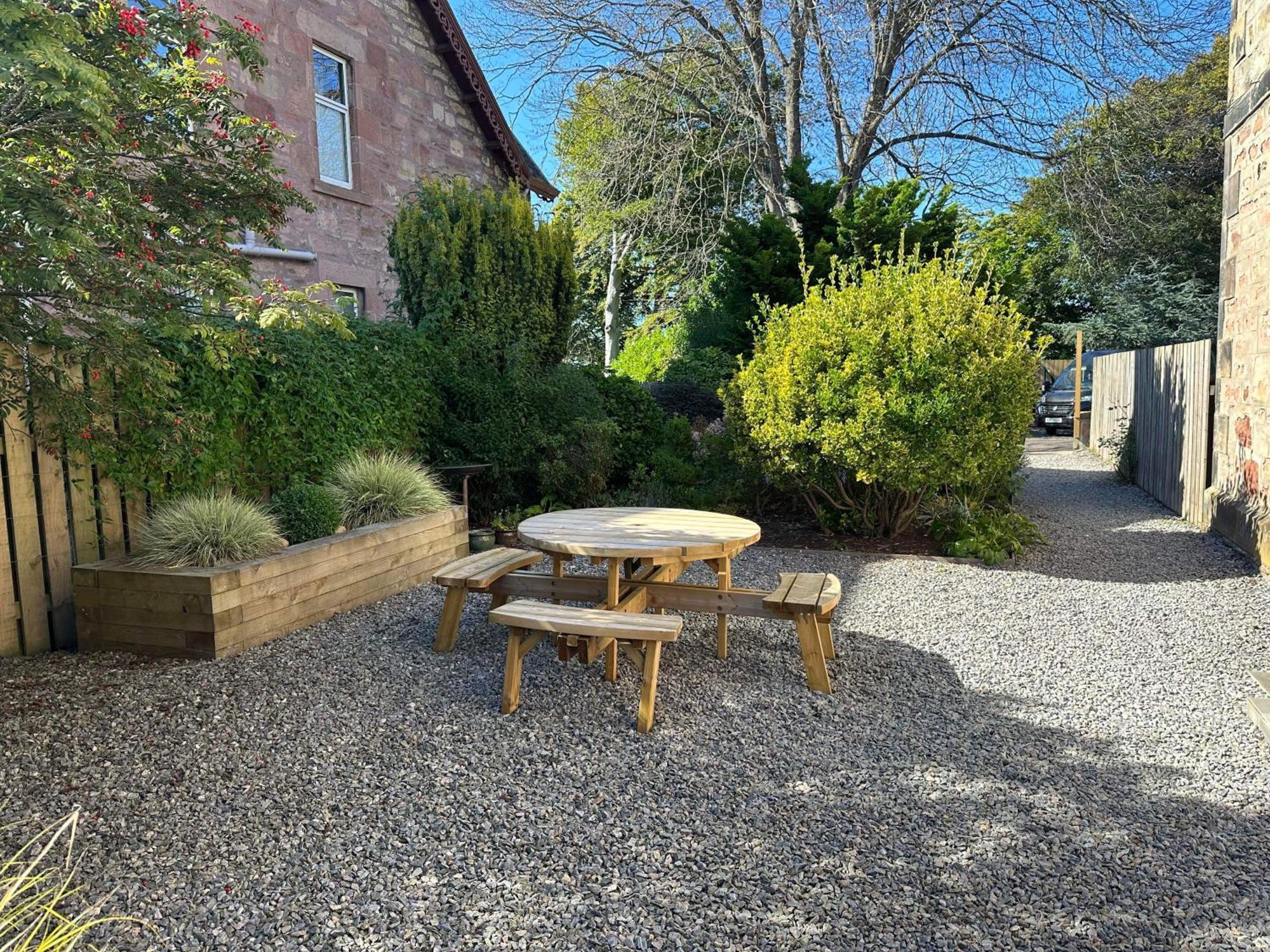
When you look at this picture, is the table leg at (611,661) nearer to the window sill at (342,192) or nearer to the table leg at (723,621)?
the table leg at (723,621)

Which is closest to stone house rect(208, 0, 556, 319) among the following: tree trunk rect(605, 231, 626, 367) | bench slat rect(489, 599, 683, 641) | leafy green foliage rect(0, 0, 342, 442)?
leafy green foliage rect(0, 0, 342, 442)

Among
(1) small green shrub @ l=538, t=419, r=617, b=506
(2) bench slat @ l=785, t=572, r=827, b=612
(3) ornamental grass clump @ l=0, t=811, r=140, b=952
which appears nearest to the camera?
(3) ornamental grass clump @ l=0, t=811, r=140, b=952

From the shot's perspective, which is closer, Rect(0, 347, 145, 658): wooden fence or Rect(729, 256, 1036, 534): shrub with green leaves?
Rect(0, 347, 145, 658): wooden fence

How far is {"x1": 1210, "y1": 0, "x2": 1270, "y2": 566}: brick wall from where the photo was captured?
20.9ft

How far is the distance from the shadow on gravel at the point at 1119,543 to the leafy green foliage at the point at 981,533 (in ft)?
0.51

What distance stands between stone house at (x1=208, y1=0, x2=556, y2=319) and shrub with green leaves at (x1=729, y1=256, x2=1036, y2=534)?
484cm

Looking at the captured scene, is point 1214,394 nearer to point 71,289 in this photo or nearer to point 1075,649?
point 1075,649

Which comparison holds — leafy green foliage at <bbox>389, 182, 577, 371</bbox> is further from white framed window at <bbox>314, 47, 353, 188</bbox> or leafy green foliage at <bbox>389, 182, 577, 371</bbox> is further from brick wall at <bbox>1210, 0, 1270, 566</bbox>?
brick wall at <bbox>1210, 0, 1270, 566</bbox>

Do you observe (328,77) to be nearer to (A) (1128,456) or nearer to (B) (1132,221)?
(A) (1128,456)

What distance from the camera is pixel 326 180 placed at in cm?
1020

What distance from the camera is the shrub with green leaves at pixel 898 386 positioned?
623 cm

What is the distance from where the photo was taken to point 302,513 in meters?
5.07

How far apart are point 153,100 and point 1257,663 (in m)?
5.69

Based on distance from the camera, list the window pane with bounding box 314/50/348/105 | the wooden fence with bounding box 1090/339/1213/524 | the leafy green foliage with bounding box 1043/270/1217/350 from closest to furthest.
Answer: the wooden fence with bounding box 1090/339/1213/524
the window pane with bounding box 314/50/348/105
the leafy green foliage with bounding box 1043/270/1217/350
